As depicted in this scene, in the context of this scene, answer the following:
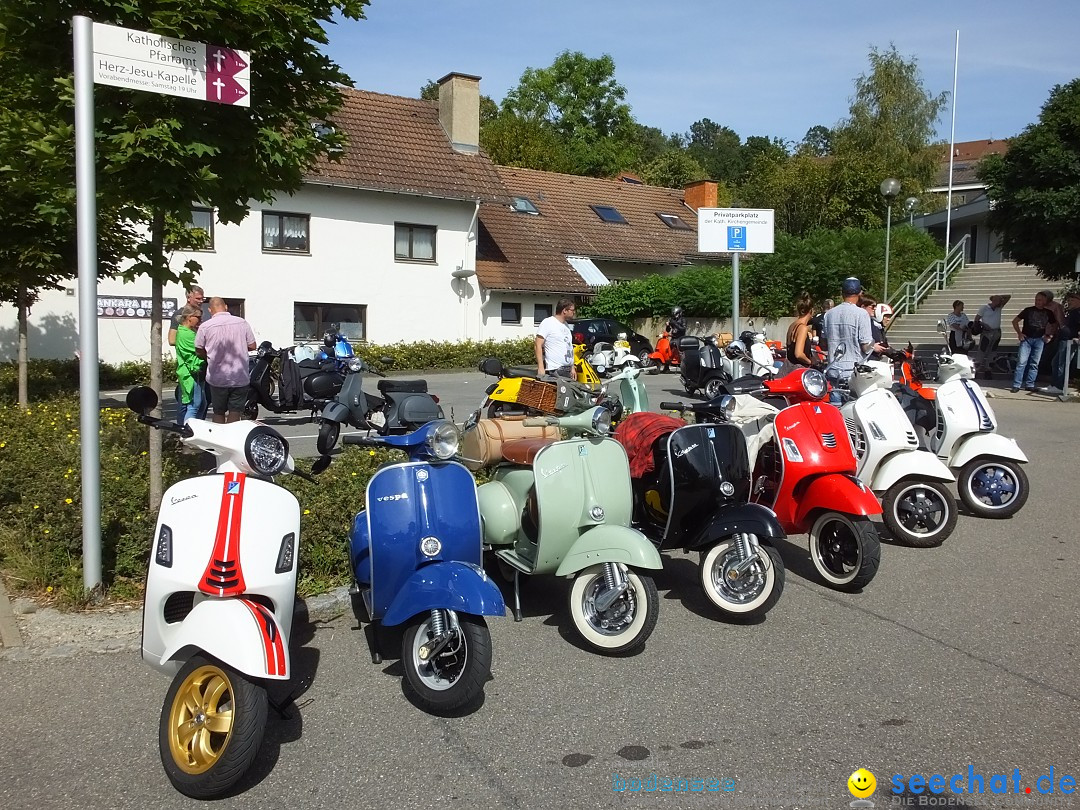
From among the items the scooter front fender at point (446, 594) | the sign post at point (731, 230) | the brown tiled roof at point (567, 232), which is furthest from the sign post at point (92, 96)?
the brown tiled roof at point (567, 232)

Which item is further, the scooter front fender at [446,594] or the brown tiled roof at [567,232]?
the brown tiled roof at [567,232]

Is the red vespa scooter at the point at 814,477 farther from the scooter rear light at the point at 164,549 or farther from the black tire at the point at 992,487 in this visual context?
the scooter rear light at the point at 164,549

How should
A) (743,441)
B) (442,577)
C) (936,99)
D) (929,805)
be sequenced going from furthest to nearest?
(936,99)
(743,441)
(442,577)
(929,805)

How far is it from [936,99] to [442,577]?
45769mm

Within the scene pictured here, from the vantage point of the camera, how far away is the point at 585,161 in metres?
53.9

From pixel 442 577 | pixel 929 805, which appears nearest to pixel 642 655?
pixel 442 577

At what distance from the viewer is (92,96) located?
4.71 meters

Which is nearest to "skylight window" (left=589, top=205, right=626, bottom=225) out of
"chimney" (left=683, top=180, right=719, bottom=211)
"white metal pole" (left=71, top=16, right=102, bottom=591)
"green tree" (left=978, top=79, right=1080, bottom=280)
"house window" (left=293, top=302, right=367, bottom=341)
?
"chimney" (left=683, top=180, right=719, bottom=211)

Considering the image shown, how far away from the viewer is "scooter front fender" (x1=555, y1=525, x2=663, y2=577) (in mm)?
4375

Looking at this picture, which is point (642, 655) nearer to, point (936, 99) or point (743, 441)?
point (743, 441)

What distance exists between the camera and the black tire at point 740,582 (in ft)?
15.9

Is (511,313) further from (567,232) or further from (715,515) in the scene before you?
(715,515)

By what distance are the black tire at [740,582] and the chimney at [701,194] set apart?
3343 centimetres

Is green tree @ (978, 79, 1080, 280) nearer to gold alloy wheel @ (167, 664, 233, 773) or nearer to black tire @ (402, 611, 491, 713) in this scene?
black tire @ (402, 611, 491, 713)
